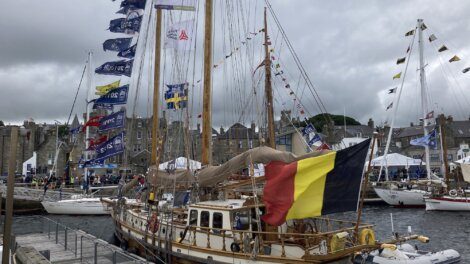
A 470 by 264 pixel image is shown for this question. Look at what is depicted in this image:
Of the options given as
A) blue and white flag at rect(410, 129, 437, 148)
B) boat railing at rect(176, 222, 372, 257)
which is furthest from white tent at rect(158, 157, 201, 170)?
blue and white flag at rect(410, 129, 437, 148)

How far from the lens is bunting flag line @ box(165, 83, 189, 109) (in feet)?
76.6

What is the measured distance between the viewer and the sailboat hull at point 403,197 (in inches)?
1873

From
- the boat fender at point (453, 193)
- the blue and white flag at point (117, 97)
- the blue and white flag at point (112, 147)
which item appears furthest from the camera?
the boat fender at point (453, 193)

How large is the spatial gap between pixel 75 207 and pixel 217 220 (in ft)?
97.8

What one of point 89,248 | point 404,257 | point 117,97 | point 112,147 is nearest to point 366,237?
point 404,257

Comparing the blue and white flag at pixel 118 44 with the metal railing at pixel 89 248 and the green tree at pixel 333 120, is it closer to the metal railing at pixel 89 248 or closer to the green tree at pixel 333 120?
the metal railing at pixel 89 248

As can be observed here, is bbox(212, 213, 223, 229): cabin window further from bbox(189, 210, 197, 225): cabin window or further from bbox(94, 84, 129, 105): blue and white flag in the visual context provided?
bbox(94, 84, 129, 105): blue and white flag

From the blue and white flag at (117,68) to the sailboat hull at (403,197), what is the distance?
111 ft

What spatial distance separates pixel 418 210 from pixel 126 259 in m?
40.6

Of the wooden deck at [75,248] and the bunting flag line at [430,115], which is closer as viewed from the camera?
the wooden deck at [75,248]

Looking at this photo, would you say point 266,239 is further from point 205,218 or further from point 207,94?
point 207,94

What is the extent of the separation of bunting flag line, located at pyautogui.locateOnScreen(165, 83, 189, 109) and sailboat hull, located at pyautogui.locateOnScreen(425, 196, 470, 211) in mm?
31786

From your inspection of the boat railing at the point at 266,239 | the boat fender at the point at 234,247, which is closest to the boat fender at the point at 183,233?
the boat railing at the point at 266,239

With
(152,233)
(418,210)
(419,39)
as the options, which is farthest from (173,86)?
(419,39)
